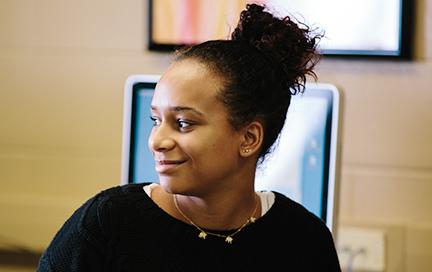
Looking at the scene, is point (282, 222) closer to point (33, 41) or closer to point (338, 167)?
point (338, 167)

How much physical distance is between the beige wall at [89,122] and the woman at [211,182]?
665mm

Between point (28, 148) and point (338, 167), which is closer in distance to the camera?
point (338, 167)

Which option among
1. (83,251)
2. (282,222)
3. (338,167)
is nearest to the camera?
(83,251)

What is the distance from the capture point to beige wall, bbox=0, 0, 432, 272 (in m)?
1.89

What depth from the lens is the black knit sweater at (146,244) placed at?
111 centimetres

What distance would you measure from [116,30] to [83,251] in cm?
106

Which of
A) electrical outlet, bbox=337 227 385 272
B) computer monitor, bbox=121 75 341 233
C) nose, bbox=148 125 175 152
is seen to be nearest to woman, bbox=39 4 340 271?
nose, bbox=148 125 175 152

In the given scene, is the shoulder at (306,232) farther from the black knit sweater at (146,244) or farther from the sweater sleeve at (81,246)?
the sweater sleeve at (81,246)

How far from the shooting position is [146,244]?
3.72 feet

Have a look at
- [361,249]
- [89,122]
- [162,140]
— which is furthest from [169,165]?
[89,122]

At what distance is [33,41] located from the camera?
210cm

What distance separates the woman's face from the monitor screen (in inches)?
29.2

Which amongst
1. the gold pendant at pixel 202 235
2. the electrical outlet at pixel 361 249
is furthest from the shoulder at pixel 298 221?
the electrical outlet at pixel 361 249

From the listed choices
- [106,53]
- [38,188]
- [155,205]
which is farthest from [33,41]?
[155,205]
